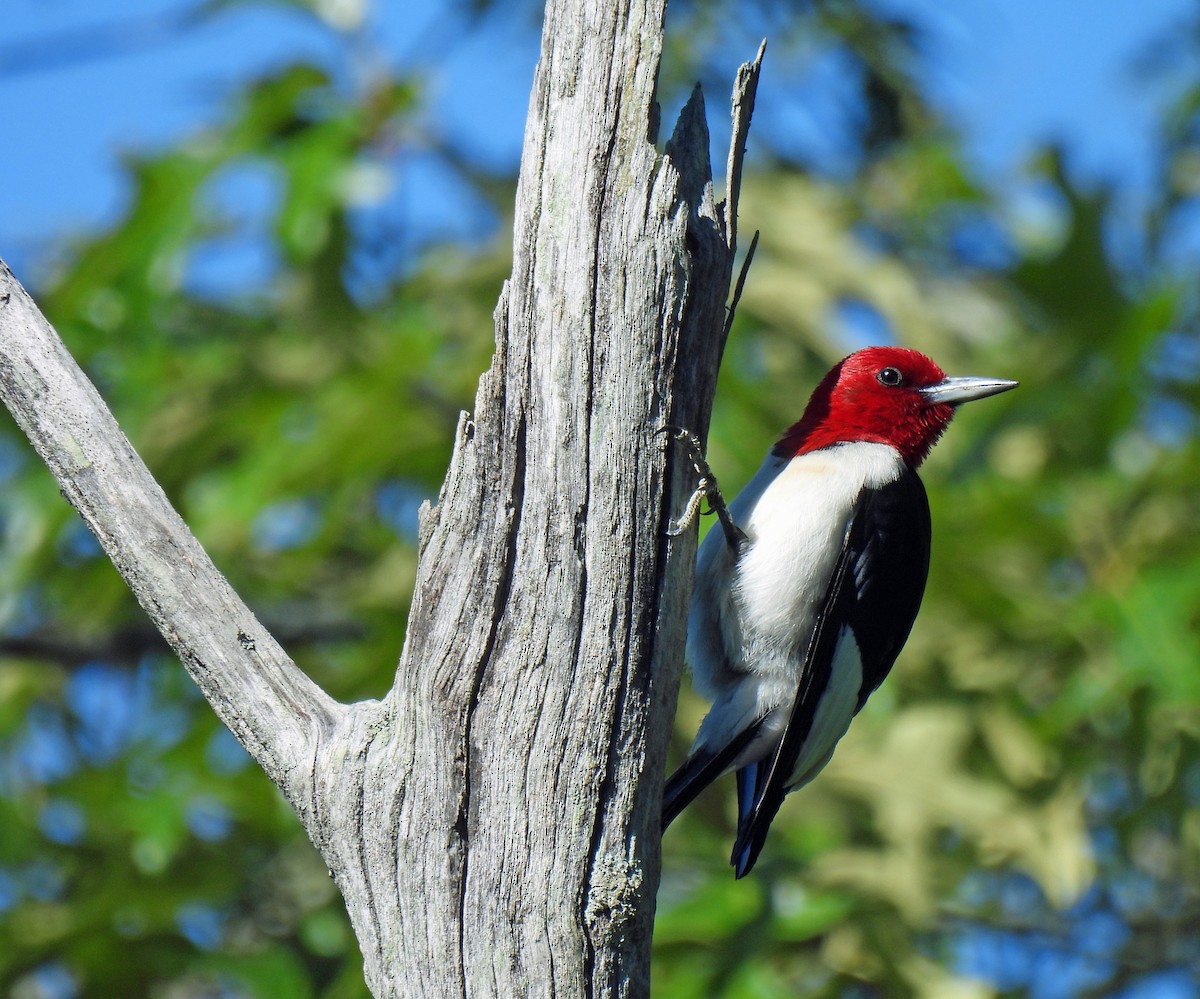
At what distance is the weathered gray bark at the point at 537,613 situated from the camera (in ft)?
7.86

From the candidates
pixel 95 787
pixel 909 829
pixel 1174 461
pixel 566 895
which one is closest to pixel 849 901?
pixel 909 829

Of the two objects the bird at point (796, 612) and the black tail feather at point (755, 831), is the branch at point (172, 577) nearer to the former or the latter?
the bird at point (796, 612)

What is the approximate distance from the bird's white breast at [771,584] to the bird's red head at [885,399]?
20cm

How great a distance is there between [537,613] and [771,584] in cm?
125

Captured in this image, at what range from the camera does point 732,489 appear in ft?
15.2

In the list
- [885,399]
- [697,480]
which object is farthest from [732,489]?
[697,480]

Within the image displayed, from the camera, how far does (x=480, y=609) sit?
2.43m

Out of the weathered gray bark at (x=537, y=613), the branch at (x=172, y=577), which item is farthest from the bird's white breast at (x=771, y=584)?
the branch at (x=172, y=577)

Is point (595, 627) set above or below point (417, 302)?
below

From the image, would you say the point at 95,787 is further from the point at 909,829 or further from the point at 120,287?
the point at 909,829

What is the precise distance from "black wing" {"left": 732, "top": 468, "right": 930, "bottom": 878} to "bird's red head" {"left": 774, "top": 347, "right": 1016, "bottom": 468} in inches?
9.0

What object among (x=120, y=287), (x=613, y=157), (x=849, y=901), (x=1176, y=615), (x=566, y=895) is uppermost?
(x=120, y=287)

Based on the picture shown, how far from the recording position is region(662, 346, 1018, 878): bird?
352cm

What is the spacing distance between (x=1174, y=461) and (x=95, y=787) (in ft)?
12.7
